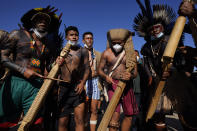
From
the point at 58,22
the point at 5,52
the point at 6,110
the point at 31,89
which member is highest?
the point at 58,22

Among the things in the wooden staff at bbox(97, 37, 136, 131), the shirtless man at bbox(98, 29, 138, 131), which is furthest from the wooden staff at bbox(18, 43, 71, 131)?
the shirtless man at bbox(98, 29, 138, 131)

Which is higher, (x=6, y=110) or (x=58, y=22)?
(x=58, y=22)

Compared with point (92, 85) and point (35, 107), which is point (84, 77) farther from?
point (35, 107)

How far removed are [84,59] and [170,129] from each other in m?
3.52

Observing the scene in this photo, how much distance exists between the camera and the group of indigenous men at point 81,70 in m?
2.15

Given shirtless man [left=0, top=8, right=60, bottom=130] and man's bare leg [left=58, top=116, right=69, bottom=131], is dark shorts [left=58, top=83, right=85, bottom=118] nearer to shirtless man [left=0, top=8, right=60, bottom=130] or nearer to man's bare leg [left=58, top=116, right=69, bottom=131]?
man's bare leg [left=58, top=116, right=69, bottom=131]

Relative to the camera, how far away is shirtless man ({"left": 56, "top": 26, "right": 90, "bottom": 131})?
122 inches

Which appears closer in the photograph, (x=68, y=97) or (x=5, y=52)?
(x=5, y=52)

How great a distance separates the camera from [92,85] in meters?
4.54

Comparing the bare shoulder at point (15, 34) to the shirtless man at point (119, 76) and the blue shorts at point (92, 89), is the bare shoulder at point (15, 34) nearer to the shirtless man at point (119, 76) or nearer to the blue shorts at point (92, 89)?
the shirtless man at point (119, 76)

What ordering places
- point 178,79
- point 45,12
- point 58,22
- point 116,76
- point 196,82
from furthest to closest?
point 116,76, point 58,22, point 45,12, point 178,79, point 196,82

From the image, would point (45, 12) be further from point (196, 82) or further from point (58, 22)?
point (196, 82)

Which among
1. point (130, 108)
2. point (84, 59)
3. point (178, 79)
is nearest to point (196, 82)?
point (178, 79)

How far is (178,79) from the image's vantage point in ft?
7.11
